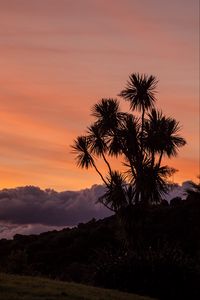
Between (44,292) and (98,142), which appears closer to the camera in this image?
(44,292)

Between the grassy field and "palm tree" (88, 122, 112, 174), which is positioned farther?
"palm tree" (88, 122, 112, 174)

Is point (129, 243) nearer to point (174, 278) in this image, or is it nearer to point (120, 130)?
point (120, 130)

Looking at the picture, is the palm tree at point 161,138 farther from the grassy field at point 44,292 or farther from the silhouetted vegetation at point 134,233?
the grassy field at point 44,292

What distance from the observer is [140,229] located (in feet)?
108

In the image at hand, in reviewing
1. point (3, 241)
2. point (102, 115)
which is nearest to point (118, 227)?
point (102, 115)

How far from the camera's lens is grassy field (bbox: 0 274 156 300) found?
15423 millimetres

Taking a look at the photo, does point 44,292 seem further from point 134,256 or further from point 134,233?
point 134,233

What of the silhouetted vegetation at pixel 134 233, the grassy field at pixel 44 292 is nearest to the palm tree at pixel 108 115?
the silhouetted vegetation at pixel 134 233

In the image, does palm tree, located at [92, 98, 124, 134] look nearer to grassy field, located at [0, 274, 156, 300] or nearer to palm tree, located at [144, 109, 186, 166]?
palm tree, located at [144, 109, 186, 166]

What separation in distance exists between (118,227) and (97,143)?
17.6ft

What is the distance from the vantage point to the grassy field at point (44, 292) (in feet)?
50.6

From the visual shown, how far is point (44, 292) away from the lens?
53.6 feet

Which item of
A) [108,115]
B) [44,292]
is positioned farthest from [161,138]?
[44,292]

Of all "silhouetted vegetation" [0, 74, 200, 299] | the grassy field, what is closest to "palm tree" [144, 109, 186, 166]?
"silhouetted vegetation" [0, 74, 200, 299]
